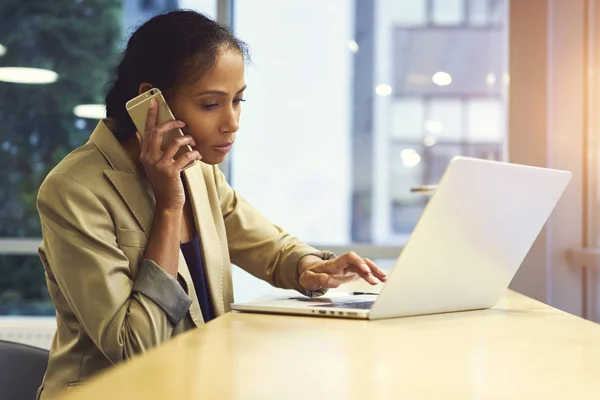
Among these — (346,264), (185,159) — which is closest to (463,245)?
(346,264)

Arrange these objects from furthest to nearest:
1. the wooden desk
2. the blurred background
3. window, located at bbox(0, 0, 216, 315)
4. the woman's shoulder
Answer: window, located at bbox(0, 0, 216, 315), the blurred background, the woman's shoulder, the wooden desk

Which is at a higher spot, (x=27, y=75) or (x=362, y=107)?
(x=27, y=75)

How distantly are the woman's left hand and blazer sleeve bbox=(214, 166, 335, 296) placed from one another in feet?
0.57

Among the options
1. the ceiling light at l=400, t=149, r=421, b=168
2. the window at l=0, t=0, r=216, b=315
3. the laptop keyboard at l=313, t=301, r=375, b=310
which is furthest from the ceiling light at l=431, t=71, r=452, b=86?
the laptop keyboard at l=313, t=301, r=375, b=310

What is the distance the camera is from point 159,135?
1415 mm

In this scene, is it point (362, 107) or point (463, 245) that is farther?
point (362, 107)

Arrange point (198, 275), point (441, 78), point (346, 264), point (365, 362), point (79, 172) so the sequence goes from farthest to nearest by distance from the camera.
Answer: point (441, 78) < point (198, 275) < point (346, 264) < point (79, 172) < point (365, 362)

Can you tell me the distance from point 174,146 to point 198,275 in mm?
319

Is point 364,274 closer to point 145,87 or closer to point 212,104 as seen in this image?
point 212,104

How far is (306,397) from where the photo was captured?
68cm

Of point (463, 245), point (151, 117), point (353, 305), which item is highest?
point (151, 117)

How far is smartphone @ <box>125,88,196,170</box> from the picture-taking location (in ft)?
4.70

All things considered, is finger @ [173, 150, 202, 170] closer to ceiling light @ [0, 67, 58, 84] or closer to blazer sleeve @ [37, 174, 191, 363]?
blazer sleeve @ [37, 174, 191, 363]

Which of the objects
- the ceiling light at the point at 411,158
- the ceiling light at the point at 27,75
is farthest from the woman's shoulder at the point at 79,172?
the ceiling light at the point at 27,75
